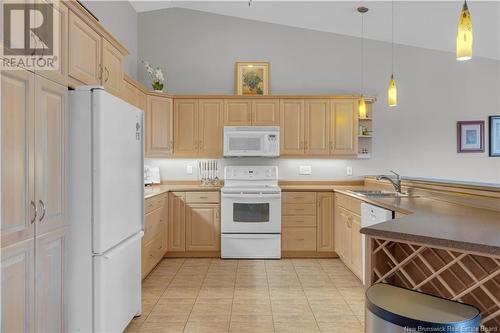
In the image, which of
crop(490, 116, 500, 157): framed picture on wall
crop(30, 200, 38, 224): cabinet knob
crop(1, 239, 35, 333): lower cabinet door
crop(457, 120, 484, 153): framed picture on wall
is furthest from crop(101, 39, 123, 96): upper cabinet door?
crop(490, 116, 500, 157): framed picture on wall

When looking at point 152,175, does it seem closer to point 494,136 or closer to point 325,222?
point 325,222

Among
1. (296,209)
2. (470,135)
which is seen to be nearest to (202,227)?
(296,209)

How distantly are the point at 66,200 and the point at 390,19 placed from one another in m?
4.17

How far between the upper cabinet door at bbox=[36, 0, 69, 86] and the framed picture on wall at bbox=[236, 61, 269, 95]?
9.54 feet

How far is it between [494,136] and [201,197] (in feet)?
14.1

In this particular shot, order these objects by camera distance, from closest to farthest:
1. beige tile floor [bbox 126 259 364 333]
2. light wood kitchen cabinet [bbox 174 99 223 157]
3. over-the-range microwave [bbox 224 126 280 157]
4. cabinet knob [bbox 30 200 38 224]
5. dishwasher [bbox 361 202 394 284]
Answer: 1. cabinet knob [bbox 30 200 38 224]
2. beige tile floor [bbox 126 259 364 333]
3. dishwasher [bbox 361 202 394 284]
4. over-the-range microwave [bbox 224 126 280 157]
5. light wood kitchen cabinet [bbox 174 99 223 157]

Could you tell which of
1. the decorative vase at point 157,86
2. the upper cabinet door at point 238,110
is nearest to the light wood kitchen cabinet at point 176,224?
the upper cabinet door at point 238,110

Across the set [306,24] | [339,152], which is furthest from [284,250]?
[306,24]

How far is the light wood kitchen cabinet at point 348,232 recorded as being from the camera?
124 inches

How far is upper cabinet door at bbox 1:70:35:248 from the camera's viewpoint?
1.33 meters

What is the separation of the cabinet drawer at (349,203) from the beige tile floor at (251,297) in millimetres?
722

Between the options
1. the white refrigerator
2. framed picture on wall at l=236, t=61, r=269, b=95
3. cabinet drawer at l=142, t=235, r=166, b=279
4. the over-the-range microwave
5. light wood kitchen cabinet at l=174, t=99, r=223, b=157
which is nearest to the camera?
the white refrigerator

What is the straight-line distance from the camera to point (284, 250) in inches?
158

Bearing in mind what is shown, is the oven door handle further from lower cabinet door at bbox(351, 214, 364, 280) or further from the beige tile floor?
lower cabinet door at bbox(351, 214, 364, 280)
